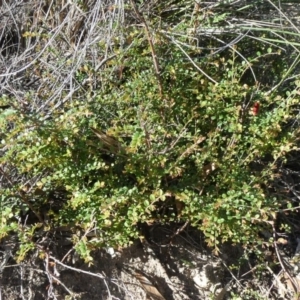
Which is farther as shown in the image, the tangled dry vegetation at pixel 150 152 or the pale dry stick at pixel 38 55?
the pale dry stick at pixel 38 55

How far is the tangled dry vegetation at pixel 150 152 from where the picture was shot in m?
2.14

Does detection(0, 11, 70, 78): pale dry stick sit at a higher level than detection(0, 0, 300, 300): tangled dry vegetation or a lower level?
higher

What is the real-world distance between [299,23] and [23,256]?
1527mm

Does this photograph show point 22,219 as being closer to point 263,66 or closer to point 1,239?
point 1,239

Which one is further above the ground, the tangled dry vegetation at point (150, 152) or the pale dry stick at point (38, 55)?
the pale dry stick at point (38, 55)

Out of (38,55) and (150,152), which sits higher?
(38,55)

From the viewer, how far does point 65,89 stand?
2.33 metres

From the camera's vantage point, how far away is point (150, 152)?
2.13m

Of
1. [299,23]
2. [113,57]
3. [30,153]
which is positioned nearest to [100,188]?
[30,153]

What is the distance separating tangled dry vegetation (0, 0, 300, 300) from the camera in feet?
7.01

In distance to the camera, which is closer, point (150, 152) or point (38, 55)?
point (150, 152)

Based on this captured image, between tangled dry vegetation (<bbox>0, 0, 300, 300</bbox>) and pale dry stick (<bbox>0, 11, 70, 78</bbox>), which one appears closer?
tangled dry vegetation (<bbox>0, 0, 300, 300</bbox>)

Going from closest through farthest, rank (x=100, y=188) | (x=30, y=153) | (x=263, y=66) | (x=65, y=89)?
(x=30, y=153) < (x=100, y=188) < (x=65, y=89) < (x=263, y=66)

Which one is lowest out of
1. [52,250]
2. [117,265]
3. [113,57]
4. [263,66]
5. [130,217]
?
[117,265]
